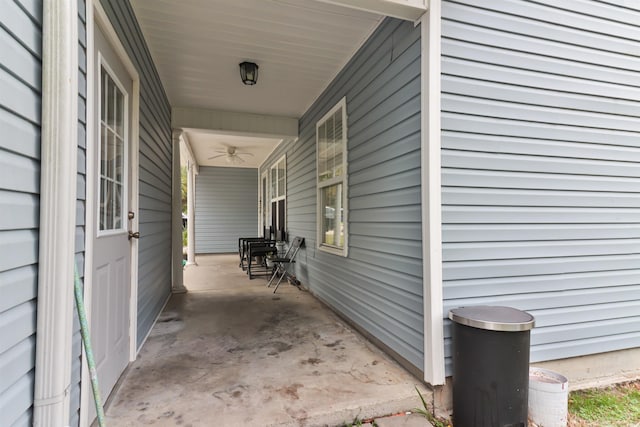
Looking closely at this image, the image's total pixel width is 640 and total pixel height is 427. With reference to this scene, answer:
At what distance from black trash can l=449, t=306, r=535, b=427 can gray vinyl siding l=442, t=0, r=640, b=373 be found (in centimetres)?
26

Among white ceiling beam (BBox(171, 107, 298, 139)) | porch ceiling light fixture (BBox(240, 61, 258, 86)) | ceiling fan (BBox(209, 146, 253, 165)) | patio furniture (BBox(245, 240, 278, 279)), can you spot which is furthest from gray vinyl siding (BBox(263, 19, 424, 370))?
ceiling fan (BBox(209, 146, 253, 165))

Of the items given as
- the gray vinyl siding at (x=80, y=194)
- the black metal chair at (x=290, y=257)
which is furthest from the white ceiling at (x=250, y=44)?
the black metal chair at (x=290, y=257)

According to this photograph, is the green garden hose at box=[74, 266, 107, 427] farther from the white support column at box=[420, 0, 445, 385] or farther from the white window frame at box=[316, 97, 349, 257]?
the white window frame at box=[316, 97, 349, 257]

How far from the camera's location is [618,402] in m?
2.18

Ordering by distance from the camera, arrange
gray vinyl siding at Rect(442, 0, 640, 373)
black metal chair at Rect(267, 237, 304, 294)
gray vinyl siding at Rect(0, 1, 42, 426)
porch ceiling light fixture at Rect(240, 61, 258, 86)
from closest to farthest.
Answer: gray vinyl siding at Rect(0, 1, 42, 426) < gray vinyl siding at Rect(442, 0, 640, 373) < porch ceiling light fixture at Rect(240, 61, 258, 86) < black metal chair at Rect(267, 237, 304, 294)

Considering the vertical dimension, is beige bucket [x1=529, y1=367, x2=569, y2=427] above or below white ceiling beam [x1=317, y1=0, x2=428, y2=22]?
below

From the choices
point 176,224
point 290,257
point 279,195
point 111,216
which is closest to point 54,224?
point 111,216

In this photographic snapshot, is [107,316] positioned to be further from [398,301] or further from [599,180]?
[599,180]

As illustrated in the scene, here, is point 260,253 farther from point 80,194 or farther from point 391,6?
point 391,6

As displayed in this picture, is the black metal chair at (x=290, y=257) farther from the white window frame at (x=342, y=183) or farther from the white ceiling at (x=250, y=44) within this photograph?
the white ceiling at (x=250, y=44)

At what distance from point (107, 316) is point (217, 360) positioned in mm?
890

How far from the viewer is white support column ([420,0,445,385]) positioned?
199 centimetres

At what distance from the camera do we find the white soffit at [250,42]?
98.6 inches

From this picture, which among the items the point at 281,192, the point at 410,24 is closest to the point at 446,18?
the point at 410,24
